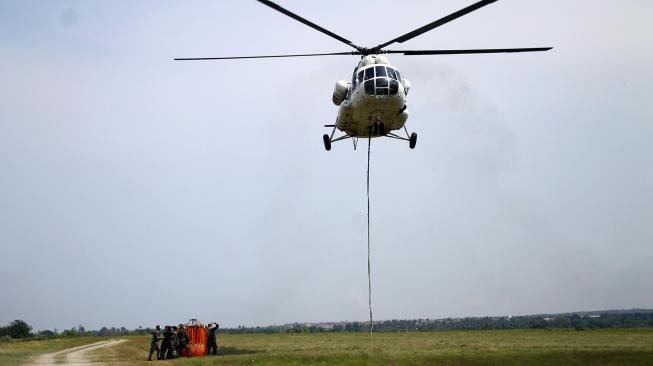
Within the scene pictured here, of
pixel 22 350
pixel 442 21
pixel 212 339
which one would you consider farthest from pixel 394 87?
pixel 22 350

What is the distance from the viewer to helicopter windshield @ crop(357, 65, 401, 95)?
27359 millimetres

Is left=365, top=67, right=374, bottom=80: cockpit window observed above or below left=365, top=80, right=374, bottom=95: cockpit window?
above

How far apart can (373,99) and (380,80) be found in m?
0.82

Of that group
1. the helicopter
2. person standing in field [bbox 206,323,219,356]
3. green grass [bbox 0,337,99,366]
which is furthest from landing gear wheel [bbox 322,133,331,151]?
green grass [bbox 0,337,99,366]

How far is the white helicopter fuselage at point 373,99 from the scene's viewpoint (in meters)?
27.5

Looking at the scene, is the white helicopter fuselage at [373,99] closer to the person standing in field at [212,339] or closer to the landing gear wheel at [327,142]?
the landing gear wheel at [327,142]

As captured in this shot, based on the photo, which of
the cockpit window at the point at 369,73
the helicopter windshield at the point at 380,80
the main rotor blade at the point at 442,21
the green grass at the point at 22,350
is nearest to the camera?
the main rotor blade at the point at 442,21

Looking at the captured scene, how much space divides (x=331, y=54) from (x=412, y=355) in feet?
45.6

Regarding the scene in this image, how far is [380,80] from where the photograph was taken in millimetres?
27375

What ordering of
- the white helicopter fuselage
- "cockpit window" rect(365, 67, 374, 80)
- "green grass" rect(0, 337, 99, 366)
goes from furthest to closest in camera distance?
1. "green grass" rect(0, 337, 99, 366)
2. "cockpit window" rect(365, 67, 374, 80)
3. the white helicopter fuselage

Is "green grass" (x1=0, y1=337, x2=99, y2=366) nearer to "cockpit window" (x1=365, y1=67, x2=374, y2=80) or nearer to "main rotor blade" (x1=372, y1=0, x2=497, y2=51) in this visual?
"cockpit window" (x1=365, y1=67, x2=374, y2=80)

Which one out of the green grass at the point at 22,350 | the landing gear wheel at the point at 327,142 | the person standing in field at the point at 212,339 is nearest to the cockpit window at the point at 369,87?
the landing gear wheel at the point at 327,142

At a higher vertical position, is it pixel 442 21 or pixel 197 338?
pixel 442 21

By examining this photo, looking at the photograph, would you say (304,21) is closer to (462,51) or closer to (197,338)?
(462,51)
